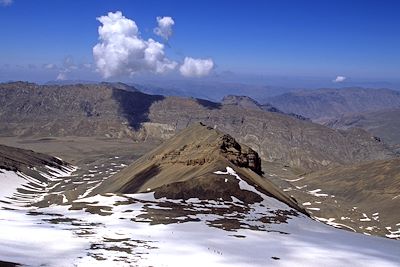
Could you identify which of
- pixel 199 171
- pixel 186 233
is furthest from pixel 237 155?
pixel 186 233

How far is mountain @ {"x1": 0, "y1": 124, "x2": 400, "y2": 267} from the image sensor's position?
42.9m

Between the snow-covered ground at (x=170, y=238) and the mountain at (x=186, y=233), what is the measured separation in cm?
10

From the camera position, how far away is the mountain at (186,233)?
141ft

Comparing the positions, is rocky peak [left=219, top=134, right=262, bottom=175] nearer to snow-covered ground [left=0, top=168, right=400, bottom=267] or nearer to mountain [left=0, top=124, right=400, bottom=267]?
mountain [left=0, top=124, right=400, bottom=267]

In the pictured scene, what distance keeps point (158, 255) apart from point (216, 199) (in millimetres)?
51408

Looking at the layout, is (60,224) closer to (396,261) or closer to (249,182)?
(396,261)

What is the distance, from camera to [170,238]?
54.7 meters

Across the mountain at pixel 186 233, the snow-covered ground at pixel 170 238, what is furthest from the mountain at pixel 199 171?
the snow-covered ground at pixel 170 238

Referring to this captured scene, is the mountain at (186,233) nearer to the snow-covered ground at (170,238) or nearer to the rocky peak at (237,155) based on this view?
the snow-covered ground at (170,238)

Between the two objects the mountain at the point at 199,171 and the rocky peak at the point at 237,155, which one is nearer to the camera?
the mountain at the point at 199,171

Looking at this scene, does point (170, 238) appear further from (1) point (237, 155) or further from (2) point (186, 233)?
(1) point (237, 155)

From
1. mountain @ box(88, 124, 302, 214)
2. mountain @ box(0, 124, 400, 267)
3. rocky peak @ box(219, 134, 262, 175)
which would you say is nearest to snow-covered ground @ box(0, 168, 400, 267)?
mountain @ box(0, 124, 400, 267)

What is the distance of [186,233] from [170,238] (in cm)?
518

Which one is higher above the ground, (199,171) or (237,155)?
(237,155)
